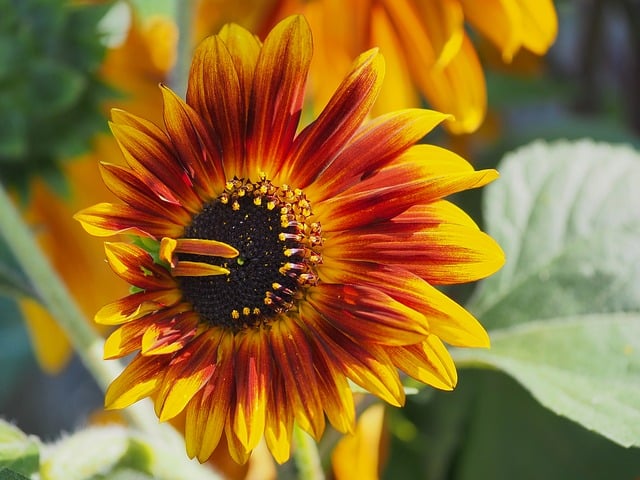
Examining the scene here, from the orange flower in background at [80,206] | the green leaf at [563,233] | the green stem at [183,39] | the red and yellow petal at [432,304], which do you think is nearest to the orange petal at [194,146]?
the red and yellow petal at [432,304]

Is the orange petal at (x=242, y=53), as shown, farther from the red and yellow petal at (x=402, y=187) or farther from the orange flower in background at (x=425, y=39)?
the orange flower in background at (x=425, y=39)

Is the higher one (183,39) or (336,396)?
(183,39)

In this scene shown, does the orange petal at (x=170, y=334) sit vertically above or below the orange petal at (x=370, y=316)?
above

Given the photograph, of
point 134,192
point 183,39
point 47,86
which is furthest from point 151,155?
point 47,86

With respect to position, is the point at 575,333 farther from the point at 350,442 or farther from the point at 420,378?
the point at 420,378

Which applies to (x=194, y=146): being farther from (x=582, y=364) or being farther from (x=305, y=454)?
(x=582, y=364)
